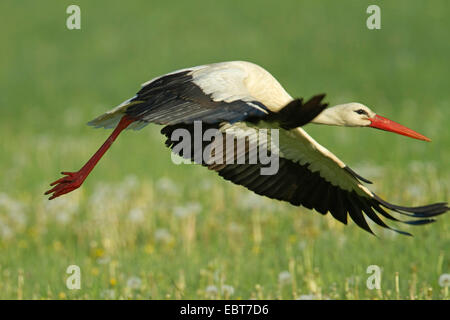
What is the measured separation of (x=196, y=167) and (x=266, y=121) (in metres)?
6.25

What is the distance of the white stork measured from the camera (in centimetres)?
398

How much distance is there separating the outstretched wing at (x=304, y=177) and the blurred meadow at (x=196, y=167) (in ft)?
1.90

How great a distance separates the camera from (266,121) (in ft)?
13.3

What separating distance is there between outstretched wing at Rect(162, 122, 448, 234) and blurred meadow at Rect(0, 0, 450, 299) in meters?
0.58

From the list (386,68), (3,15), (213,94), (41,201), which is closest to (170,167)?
(41,201)

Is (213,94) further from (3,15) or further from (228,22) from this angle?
(3,15)

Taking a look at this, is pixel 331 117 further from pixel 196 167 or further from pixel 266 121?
pixel 196 167

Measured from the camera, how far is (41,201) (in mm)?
A: 8672

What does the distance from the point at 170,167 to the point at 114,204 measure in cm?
230

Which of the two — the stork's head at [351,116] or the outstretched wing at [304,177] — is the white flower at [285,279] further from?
the stork's head at [351,116]

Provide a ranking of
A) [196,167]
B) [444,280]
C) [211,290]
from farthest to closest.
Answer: [196,167], [211,290], [444,280]

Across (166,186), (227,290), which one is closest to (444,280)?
(227,290)

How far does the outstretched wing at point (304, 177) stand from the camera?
513 centimetres

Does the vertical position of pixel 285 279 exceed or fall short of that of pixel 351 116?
it falls short
